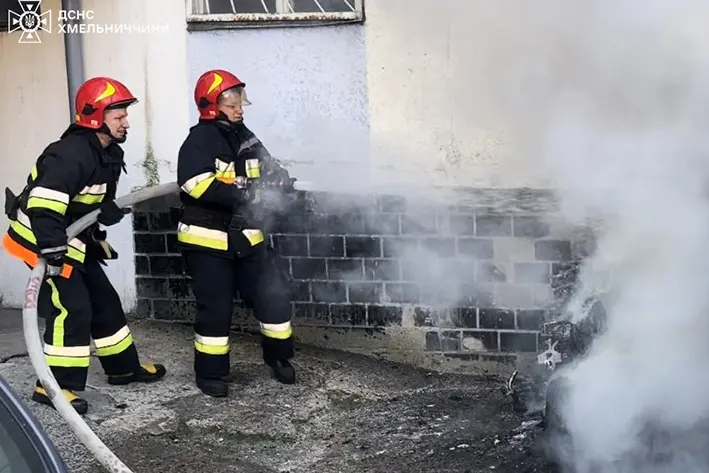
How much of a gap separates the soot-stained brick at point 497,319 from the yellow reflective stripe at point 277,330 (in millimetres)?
1236

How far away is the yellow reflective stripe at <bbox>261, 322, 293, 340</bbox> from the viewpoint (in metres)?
5.59

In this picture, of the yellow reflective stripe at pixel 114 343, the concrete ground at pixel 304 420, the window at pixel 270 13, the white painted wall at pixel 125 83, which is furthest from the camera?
the white painted wall at pixel 125 83

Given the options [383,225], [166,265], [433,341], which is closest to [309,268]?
[383,225]

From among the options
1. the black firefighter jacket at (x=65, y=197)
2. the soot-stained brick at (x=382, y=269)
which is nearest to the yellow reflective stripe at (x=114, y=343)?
the black firefighter jacket at (x=65, y=197)

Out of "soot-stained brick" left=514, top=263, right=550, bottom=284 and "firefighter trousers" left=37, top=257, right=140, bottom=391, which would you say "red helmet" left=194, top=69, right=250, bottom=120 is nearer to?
"firefighter trousers" left=37, top=257, right=140, bottom=391

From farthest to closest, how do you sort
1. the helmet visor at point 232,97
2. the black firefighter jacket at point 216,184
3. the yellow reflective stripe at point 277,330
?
the yellow reflective stripe at point 277,330, the helmet visor at point 232,97, the black firefighter jacket at point 216,184

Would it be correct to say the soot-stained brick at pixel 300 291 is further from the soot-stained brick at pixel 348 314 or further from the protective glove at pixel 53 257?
the protective glove at pixel 53 257

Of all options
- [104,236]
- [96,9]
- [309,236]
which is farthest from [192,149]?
[96,9]

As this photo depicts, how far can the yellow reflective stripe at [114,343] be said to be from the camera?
5445 millimetres

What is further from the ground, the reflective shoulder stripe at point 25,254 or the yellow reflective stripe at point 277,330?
the reflective shoulder stripe at point 25,254

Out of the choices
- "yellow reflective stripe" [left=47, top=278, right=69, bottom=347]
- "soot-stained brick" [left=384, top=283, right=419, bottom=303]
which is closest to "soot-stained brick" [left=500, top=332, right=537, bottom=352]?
"soot-stained brick" [left=384, top=283, right=419, bottom=303]

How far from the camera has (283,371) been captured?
5.71 m

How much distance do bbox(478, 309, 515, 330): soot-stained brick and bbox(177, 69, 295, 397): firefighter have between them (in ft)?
4.13

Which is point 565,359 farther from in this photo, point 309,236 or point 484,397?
point 309,236
